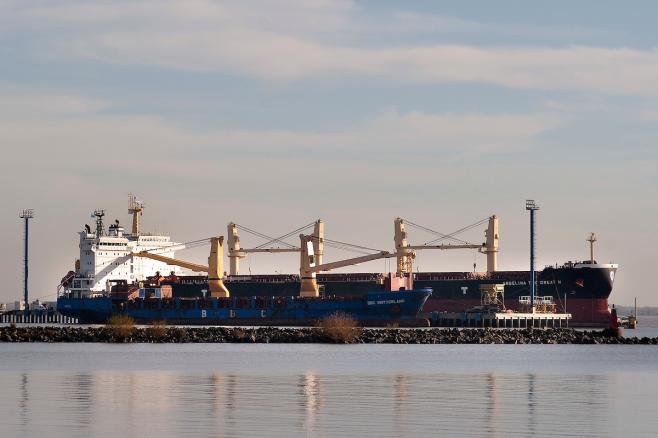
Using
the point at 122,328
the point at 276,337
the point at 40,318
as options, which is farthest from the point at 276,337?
the point at 40,318

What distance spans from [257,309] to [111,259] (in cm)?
2015

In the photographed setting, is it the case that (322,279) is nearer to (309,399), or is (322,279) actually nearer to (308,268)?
(308,268)

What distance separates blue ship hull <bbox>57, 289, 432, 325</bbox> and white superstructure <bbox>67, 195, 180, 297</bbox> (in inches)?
124

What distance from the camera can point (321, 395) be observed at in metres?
32.3

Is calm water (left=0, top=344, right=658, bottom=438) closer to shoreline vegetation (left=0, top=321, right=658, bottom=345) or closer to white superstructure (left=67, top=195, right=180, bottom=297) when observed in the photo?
shoreline vegetation (left=0, top=321, right=658, bottom=345)

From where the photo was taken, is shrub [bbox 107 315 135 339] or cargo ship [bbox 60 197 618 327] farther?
cargo ship [bbox 60 197 618 327]

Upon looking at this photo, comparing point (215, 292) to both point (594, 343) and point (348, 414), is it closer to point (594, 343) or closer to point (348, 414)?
point (594, 343)

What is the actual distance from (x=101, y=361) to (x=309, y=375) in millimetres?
11054

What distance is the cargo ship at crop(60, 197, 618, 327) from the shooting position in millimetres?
111312

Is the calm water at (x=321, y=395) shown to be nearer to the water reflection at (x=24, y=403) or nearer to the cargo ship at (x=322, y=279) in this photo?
the water reflection at (x=24, y=403)

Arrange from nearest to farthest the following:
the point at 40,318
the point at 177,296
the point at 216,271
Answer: the point at 216,271 < the point at 177,296 < the point at 40,318

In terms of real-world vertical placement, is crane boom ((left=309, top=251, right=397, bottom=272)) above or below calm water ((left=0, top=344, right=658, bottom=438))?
above

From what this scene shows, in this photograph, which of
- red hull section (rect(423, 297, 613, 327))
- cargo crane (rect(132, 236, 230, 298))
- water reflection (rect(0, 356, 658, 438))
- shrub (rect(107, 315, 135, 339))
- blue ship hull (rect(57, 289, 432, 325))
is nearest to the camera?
water reflection (rect(0, 356, 658, 438))

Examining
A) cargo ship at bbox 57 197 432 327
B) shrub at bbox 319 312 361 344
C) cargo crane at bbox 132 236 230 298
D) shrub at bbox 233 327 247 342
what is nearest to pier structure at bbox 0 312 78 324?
cargo ship at bbox 57 197 432 327
